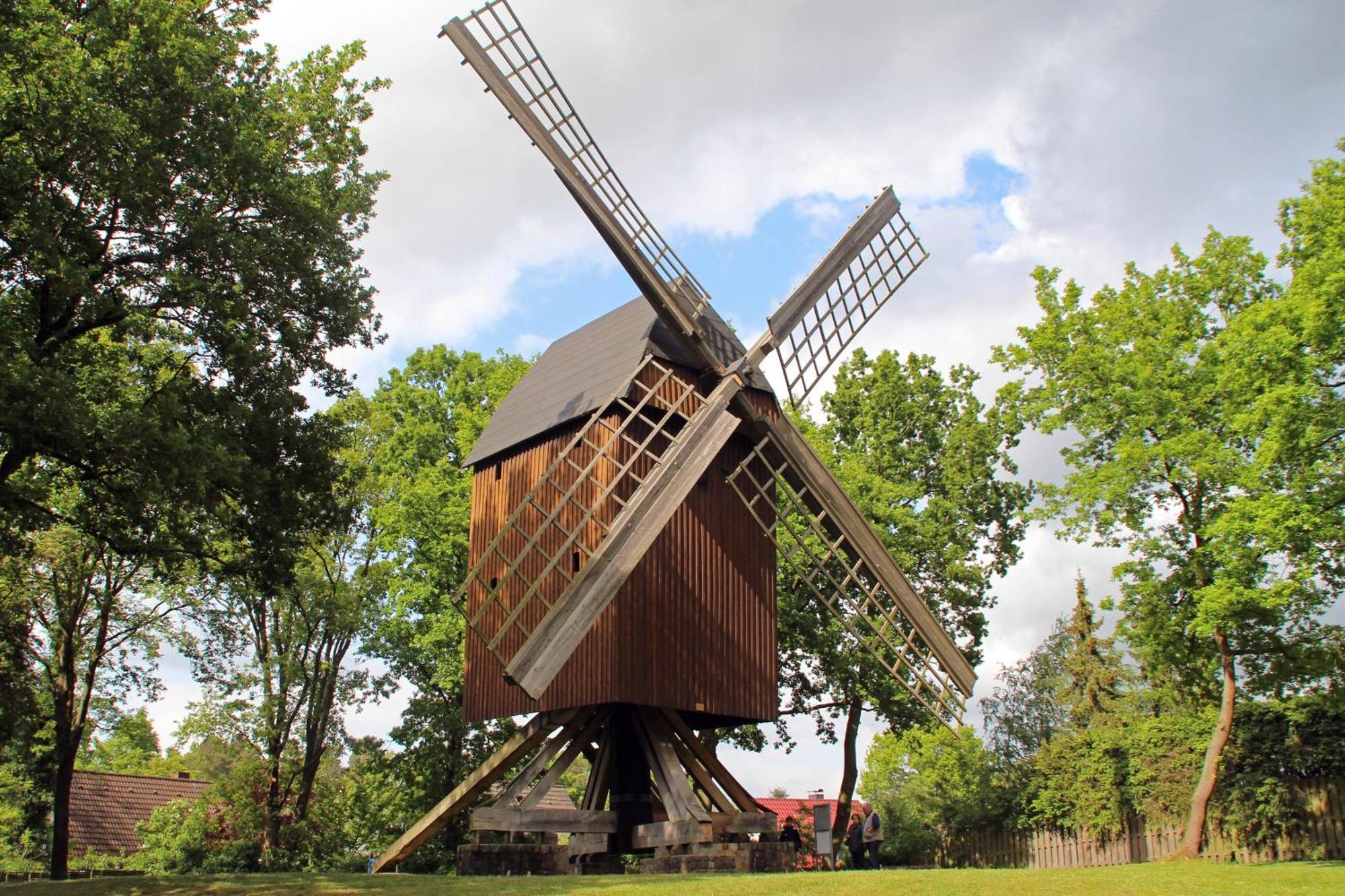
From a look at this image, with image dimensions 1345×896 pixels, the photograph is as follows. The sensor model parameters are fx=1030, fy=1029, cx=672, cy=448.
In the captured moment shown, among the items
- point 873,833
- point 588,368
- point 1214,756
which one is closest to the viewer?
point 588,368

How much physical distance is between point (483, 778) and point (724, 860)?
14.4 ft

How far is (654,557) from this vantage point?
15.1 meters

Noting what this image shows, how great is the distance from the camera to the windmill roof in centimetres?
1585

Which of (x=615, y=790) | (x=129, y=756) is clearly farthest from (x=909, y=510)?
(x=129, y=756)

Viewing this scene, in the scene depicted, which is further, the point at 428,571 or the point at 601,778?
the point at 428,571

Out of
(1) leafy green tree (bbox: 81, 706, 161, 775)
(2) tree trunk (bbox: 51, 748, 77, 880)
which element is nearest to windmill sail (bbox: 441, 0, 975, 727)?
(2) tree trunk (bbox: 51, 748, 77, 880)

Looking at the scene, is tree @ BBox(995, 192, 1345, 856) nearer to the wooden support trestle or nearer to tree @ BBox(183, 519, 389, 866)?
the wooden support trestle

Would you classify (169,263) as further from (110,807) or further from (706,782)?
(110,807)

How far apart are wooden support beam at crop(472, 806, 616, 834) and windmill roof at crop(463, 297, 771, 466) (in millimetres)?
5713

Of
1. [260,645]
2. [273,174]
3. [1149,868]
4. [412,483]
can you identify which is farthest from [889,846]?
[273,174]

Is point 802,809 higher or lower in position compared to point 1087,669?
lower

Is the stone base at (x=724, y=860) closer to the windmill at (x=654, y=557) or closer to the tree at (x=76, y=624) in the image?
the windmill at (x=654, y=557)

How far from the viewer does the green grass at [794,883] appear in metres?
9.99

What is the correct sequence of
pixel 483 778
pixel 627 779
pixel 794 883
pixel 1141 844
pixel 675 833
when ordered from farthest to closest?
pixel 1141 844 → pixel 483 778 → pixel 627 779 → pixel 675 833 → pixel 794 883
